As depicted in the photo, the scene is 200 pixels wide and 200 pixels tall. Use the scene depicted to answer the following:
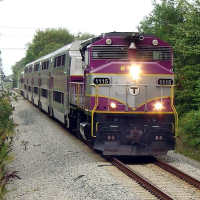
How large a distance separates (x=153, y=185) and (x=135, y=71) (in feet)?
12.5

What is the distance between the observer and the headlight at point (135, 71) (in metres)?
11.0

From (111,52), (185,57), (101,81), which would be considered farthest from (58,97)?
(101,81)

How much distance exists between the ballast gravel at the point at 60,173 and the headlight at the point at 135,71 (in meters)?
2.61

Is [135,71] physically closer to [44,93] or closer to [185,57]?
[185,57]

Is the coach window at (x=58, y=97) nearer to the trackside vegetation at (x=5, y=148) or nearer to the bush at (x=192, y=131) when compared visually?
the trackside vegetation at (x=5, y=148)

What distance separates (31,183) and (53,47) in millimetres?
62798

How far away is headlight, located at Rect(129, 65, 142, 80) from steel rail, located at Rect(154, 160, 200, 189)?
8.20ft

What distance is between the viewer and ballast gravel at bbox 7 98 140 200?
8.01 metres

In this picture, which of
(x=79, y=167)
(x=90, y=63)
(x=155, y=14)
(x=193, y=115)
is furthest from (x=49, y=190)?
(x=155, y=14)

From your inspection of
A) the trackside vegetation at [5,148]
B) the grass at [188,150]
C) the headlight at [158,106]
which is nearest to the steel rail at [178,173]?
the headlight at [158,106]

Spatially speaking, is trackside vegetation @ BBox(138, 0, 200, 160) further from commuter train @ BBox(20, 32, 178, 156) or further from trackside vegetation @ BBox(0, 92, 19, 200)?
trackside vegetation @ BBox(0, 92, 19, 200)

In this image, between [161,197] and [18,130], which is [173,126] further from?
[18,130]

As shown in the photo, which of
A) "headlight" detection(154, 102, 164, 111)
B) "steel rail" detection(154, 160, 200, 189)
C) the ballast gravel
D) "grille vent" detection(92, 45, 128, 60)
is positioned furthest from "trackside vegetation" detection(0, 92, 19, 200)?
"headlight" detection(154, 102, 164, 111)

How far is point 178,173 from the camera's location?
31.6 feet
